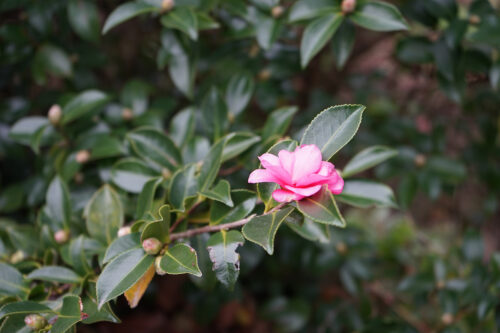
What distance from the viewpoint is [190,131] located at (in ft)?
3.66

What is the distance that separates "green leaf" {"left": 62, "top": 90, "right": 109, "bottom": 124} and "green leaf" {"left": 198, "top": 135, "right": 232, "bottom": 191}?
0.41 meters

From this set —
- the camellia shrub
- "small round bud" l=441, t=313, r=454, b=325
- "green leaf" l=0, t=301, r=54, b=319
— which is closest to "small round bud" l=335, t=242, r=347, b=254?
the camellia shrub

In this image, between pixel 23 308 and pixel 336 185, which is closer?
pixel 336 185

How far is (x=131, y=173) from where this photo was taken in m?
1.02

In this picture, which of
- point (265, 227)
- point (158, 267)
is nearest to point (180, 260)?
point (158, 267)

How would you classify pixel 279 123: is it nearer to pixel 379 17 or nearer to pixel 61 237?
pixel 379 17

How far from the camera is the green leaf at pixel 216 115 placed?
1.10 m

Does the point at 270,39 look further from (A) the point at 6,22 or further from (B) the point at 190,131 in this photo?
(A) the point at 6,22

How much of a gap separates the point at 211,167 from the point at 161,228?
152mm

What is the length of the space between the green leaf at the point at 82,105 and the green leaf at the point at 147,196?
326 millimetres

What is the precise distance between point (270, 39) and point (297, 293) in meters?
1.06

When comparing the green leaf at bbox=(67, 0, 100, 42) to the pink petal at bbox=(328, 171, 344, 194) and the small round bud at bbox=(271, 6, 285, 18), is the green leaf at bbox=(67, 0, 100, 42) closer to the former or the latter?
the small round bud at bbox=(271, 6, 285, 18)

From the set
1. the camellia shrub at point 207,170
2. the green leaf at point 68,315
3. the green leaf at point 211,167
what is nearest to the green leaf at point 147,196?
the camellia shrub at point 207,170

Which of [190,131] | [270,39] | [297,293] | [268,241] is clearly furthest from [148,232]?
[297,293]
